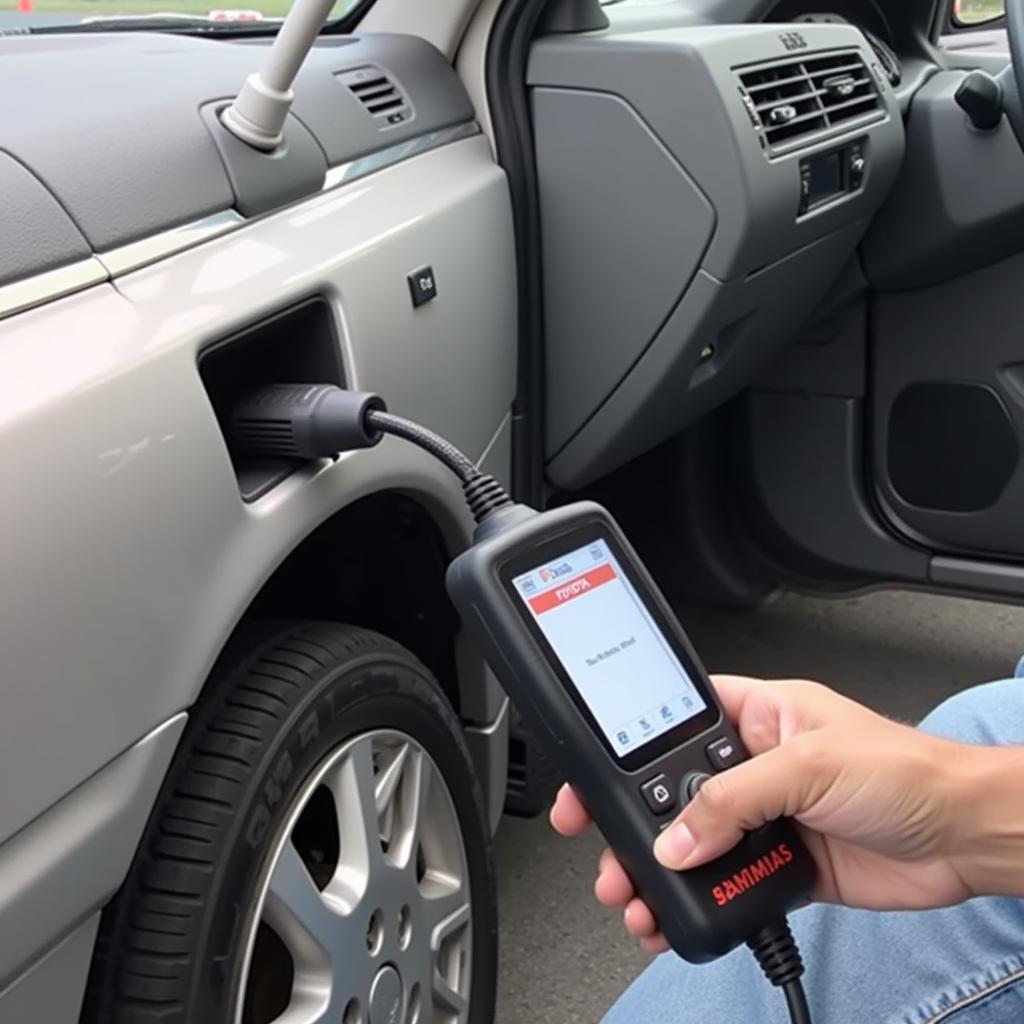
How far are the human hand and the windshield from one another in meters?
0.93

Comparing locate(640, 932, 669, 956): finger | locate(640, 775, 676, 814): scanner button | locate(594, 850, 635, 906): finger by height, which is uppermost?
locate(640, 775, 676, 814): scanner button

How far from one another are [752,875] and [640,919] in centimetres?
7

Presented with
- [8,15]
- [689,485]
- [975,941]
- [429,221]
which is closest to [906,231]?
[689,485]

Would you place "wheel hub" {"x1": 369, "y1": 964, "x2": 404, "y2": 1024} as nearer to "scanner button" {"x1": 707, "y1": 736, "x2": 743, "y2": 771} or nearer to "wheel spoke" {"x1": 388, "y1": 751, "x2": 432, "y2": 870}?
"wheel spoke" {"x1": 388, "y1": 751, "x2": 432, "y2": 870}

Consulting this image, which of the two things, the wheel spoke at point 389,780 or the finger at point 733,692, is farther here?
the wheel spoke at point 389,780

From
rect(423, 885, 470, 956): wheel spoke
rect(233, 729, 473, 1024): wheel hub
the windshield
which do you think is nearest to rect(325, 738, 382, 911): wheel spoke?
rect(233, 729, 473, 1024): wheel hub

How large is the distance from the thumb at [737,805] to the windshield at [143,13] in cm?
93

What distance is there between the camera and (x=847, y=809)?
733 millimetres

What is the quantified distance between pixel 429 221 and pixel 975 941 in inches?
30.2

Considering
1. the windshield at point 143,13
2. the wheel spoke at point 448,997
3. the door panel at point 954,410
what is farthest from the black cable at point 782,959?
the door panel at point 954,410

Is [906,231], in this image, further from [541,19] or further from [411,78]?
[411,78]

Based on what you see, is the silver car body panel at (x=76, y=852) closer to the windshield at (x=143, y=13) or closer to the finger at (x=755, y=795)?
the finger at (x=755, y=795)

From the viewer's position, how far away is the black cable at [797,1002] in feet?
2.58

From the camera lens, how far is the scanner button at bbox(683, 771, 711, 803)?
816 mm
